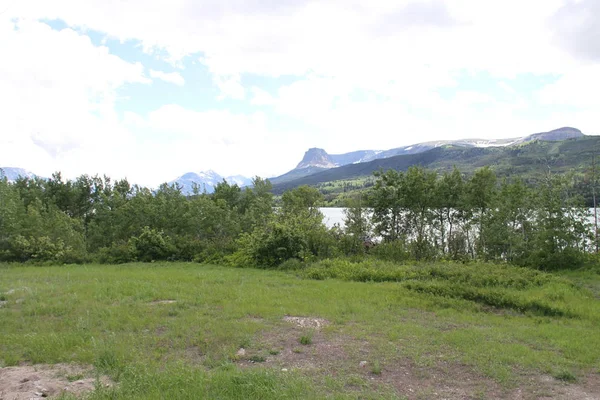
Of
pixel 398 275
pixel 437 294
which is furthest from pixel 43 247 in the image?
pixel 437 294

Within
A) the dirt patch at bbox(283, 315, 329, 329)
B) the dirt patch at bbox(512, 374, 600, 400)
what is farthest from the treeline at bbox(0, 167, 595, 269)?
the dirt patch at bbox(512, 374, 600, 400)

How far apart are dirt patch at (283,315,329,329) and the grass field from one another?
0.03 meters

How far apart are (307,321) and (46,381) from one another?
226 inches

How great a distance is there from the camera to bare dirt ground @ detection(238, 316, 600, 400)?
20.1 feet

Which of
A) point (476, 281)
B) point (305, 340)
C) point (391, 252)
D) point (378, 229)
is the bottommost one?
point (391, 252)

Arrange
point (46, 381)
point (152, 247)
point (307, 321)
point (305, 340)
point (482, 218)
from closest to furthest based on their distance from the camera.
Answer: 1. point (46, 381)
2. point (305, 340)
3. point (307, 321)
4. point (482, 218)
5. point (152, 247)

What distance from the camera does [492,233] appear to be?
2094 cm

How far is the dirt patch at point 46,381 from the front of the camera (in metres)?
5.93

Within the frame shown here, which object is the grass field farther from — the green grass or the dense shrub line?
the green grass

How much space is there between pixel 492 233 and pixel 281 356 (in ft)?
56.5

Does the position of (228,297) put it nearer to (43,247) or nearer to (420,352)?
(420,352)

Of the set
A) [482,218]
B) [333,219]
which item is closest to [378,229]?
[482,218]

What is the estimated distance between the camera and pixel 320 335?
895 centimetres

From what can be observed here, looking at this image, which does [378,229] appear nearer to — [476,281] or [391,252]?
[391,252]
